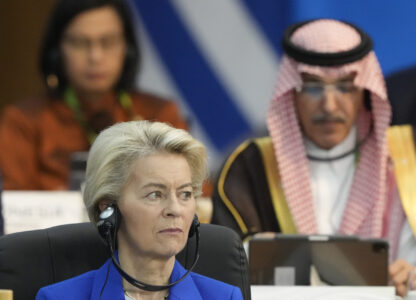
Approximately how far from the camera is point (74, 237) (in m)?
2.93

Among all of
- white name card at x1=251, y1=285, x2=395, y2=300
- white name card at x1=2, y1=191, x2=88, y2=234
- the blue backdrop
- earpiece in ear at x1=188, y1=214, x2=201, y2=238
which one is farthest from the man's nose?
the blue backdrop

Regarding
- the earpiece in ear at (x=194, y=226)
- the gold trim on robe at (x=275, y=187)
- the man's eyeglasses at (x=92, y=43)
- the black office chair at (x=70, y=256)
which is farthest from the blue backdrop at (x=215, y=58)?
the earpiece in ear at (x=194, y=226)

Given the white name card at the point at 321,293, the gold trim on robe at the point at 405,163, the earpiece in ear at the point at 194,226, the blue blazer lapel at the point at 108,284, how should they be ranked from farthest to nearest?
the gold trim on robe at the point at 405,163 → the white name card at the point at 321,293 → the earpiece in ear at the point at 194,226 → the blue blazer lapel at the point at 108,284

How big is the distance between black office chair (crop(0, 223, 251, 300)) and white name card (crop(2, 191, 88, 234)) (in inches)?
58.4

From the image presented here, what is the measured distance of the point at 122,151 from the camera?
2693 millimetres

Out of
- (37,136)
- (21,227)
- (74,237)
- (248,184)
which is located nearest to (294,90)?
(248,184)

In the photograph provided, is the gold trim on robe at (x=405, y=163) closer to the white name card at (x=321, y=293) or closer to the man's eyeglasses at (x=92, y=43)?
the white name card at (x=321, y=293)

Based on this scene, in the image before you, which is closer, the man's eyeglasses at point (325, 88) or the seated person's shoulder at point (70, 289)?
the seated person's shoulder at point (70, 289)

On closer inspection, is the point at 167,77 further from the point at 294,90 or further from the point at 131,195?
the point at 131,195

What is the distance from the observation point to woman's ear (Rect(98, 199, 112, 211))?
2746 mm

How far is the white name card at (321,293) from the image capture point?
10.2 feet

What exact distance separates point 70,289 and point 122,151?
321mm

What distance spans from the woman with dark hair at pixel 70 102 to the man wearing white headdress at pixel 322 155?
1119 mm

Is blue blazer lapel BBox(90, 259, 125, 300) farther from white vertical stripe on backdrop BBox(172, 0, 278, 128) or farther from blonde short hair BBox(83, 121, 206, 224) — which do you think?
white vertical stripe on backdrop BBox(172, 0, 278, 128)
